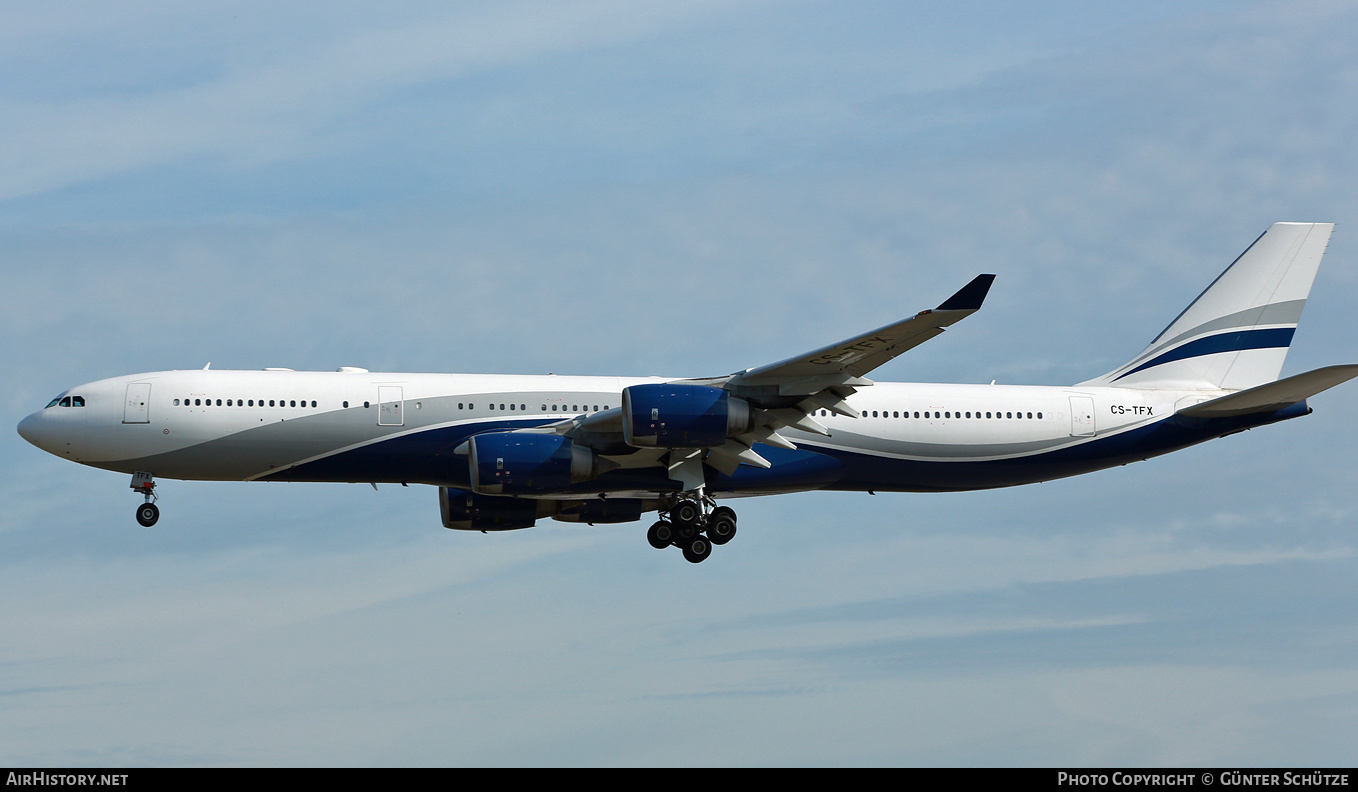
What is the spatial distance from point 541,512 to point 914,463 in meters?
9.97

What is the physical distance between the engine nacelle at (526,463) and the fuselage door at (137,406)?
25.1 ft

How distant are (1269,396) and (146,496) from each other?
2735cm

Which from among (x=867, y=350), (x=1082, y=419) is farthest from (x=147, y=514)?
(x=1082, y=419)

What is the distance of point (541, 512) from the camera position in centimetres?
3609

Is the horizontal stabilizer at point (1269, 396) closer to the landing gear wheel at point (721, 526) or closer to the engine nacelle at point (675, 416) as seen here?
the landing gear wheel at point (721, 526)

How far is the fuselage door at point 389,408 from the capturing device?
1227 inches

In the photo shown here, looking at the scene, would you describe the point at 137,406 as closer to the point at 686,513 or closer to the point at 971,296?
the point at 686,513

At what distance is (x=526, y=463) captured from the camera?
29.9 meters

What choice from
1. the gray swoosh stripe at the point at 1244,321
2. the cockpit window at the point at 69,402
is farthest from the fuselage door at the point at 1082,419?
the cockpit window at the point at 69,402

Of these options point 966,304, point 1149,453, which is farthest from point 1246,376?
point 966,304

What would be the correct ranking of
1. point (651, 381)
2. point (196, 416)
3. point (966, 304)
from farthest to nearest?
point (651, 381), point (196, 416), point (966, 304)

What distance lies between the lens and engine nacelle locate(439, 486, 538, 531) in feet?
116
